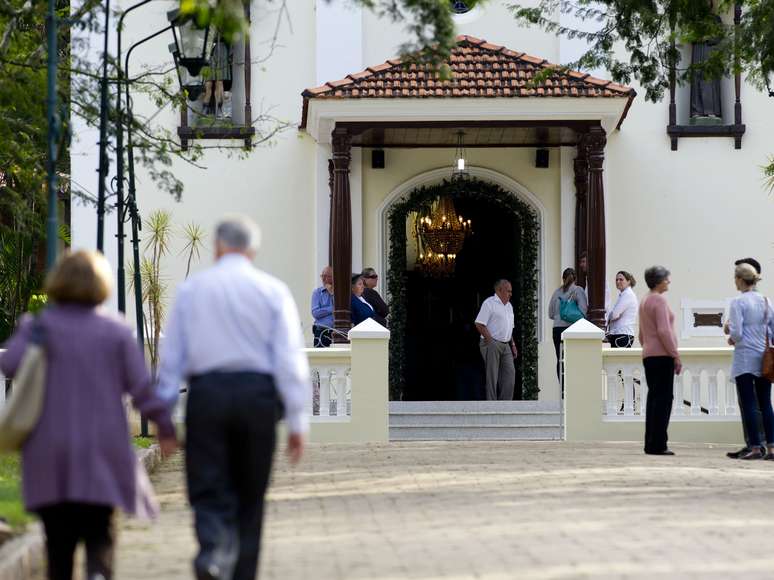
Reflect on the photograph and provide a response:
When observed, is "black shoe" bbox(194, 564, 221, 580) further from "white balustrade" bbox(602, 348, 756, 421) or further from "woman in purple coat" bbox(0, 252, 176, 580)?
"white balustrade" bbox(602, 348, 756, 421)

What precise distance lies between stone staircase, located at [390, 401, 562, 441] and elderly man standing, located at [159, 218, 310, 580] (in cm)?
1325

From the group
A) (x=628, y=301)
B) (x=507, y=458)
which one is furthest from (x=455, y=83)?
(x=507, y=458)

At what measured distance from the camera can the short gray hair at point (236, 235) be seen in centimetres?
714

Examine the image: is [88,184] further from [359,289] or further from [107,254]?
[359,289]

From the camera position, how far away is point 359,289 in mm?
21344

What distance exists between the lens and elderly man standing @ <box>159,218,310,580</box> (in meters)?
6.84

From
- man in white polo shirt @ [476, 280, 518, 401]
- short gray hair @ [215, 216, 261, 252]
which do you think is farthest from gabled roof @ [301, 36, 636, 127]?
short gray hair @ [215, 216, 261, 252]

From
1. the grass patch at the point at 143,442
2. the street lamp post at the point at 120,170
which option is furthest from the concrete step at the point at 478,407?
the grass patch at the point at 143,442

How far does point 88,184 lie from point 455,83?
6.27 metres

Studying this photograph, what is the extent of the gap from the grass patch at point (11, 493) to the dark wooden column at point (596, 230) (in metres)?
8.81

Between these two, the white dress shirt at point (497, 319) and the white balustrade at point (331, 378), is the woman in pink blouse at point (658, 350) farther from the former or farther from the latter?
the white dress shirt at point (497, 319)

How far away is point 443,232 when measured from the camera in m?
25.8

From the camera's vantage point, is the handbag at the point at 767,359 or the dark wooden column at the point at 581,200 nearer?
the handbag at the point at 767,359

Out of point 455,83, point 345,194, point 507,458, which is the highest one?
point 455,83
